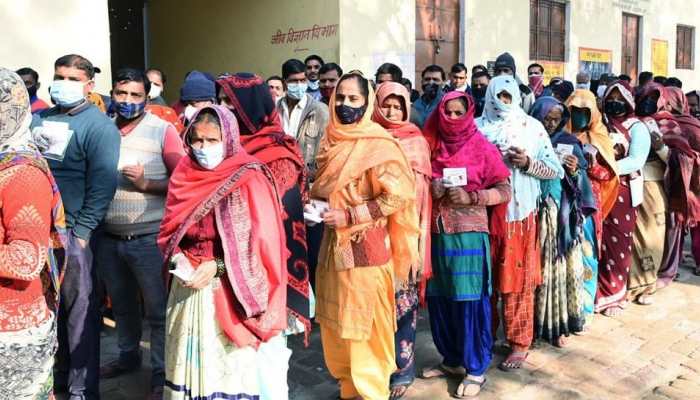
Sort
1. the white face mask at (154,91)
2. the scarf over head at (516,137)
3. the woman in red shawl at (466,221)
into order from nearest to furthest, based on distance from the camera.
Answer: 1. the woman in red shawl at (466,221)
2. the scarf over head at (516,137)
3. the white face mask at (154,91)

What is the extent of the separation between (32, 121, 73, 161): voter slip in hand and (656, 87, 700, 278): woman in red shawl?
497 centimetres

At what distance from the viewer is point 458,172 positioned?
352 cm

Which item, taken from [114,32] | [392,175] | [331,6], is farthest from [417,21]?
[392,175]

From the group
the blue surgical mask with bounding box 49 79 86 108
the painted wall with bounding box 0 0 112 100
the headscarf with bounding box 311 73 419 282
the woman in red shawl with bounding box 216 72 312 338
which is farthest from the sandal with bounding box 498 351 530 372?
the painted wall with bounding box 0 0 112 100

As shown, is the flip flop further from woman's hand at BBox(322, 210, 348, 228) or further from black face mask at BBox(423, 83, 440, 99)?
black face mask at BBox(423, 83, 440, 99)

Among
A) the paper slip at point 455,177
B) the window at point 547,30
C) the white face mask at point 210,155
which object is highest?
the window at point 547,30

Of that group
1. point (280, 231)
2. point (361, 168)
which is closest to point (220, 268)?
point (280, 231)

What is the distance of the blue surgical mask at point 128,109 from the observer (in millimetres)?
3521

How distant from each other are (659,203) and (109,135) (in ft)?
15.1

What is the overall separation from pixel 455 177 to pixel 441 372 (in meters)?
1.28

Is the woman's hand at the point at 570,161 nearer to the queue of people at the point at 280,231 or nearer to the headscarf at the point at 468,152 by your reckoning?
the queue of people at the point at 280,231

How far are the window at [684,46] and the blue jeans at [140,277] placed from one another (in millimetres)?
17113

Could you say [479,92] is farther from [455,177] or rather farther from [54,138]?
[54,138]

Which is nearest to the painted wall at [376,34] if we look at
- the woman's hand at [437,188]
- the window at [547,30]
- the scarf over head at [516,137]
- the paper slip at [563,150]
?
the window at [547,30]
